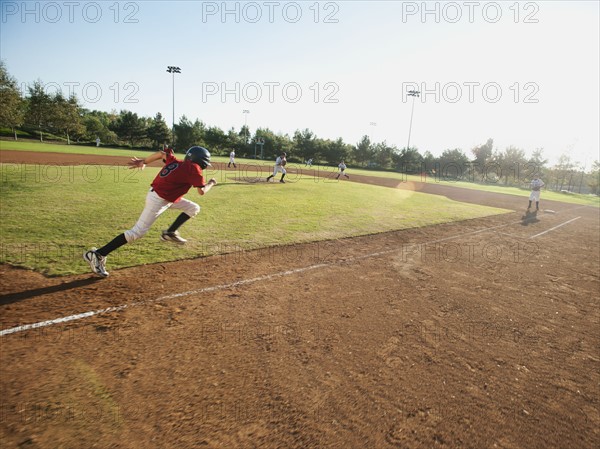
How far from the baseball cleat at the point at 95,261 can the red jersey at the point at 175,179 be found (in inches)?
55.5

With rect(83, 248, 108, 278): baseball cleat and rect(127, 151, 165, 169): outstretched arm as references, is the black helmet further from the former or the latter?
rect(83, 248, 108, 278): baseball cleat

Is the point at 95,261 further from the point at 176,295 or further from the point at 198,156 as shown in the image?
the point at 198,156

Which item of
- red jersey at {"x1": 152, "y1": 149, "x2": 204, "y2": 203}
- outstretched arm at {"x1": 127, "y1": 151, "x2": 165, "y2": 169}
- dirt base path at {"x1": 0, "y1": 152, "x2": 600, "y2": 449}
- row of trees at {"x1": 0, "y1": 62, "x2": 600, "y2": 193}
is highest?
row of trees at {"x1": 0, "y1": 62, "x2": 600, "y2": 193}

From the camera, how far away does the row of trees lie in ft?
203

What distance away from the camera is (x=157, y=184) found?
5219mm

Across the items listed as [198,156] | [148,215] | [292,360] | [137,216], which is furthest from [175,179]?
[137,216]

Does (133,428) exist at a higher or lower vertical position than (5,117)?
lower

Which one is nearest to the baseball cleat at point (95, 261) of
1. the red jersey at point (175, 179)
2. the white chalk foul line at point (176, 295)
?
the white chalk foul line at point (176, 295)

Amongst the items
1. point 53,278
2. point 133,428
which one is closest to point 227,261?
point 53,278

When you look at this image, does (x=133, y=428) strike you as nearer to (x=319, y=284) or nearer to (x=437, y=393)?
(x=437, y=393)

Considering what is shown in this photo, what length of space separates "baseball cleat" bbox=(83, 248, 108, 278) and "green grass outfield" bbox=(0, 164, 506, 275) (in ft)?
1.49

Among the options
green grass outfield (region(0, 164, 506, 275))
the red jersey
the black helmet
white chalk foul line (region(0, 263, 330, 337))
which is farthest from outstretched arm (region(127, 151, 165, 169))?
white chalk foul line (region(0, 263, 330, 337))

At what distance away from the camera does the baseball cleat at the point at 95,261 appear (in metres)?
5.10

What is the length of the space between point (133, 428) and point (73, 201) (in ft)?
34.0
